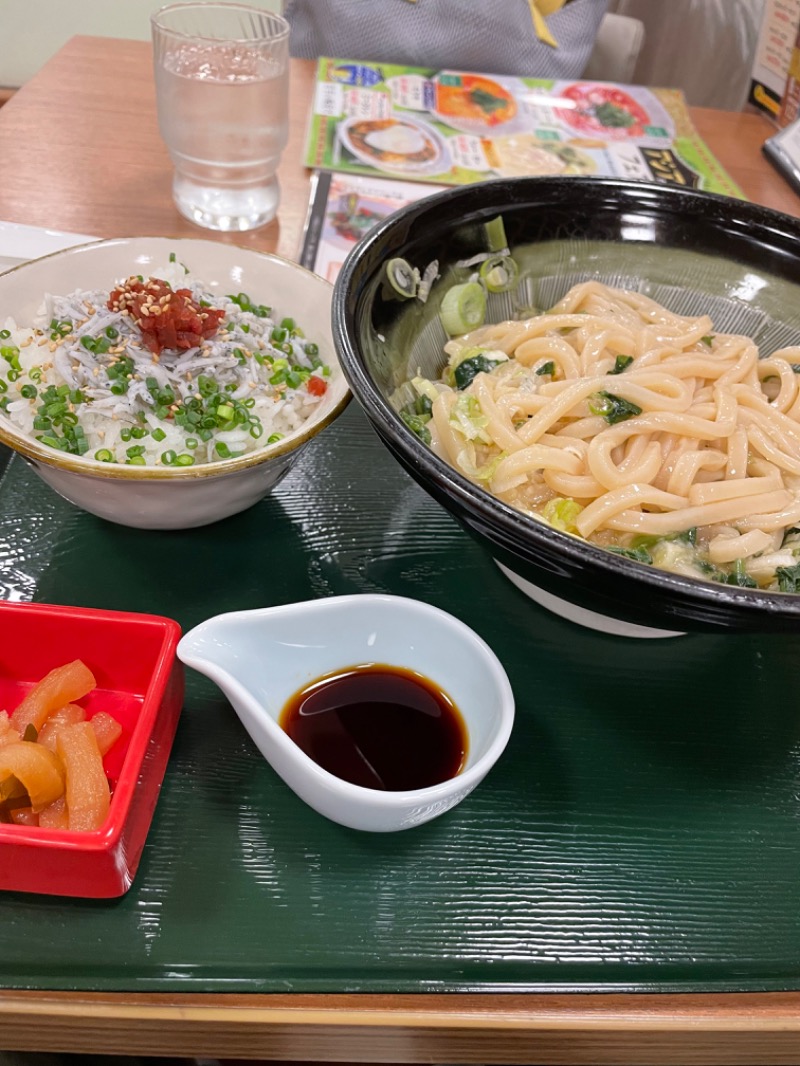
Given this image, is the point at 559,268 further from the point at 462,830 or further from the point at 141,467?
the point at 462,830

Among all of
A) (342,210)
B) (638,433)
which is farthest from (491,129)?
(638,433)

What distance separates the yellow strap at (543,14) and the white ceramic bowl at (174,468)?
2.72m

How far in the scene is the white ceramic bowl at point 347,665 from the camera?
88 cm

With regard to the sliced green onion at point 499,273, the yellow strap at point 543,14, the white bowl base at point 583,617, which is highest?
the yellow strap at point 543,14

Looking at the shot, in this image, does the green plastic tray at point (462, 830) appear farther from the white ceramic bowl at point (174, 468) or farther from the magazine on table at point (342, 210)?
the magazine on table at point (342, 210)

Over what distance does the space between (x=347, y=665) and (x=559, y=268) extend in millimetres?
932

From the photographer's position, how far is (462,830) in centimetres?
97

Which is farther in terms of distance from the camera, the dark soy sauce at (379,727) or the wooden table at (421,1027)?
the dark soy sauce at (379,727)

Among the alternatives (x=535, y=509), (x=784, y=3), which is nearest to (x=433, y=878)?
(x=535, y=509)

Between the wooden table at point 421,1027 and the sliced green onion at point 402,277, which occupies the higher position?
the sliced green onion at point 402,277

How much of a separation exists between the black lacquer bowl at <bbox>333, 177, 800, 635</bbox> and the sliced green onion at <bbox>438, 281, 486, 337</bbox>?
21 millimetres

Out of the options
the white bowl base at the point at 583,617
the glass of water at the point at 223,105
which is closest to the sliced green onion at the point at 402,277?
the white bowl base at the point at 583,617

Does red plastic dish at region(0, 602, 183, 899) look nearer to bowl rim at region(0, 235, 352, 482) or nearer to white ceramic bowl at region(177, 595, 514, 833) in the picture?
white ceramic bowl at region(177, 595, 514, 833)

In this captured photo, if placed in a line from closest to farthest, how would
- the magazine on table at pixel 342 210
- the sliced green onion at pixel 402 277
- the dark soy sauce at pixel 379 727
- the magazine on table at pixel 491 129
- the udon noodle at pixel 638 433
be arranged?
the dark soy sauce at pixel 379 727, the udon noodle at pixel 638 433, the sliced green onion at pixel 402 277, the magazine on table at pixel 342 210, the magazine on table at pixel 491 129
